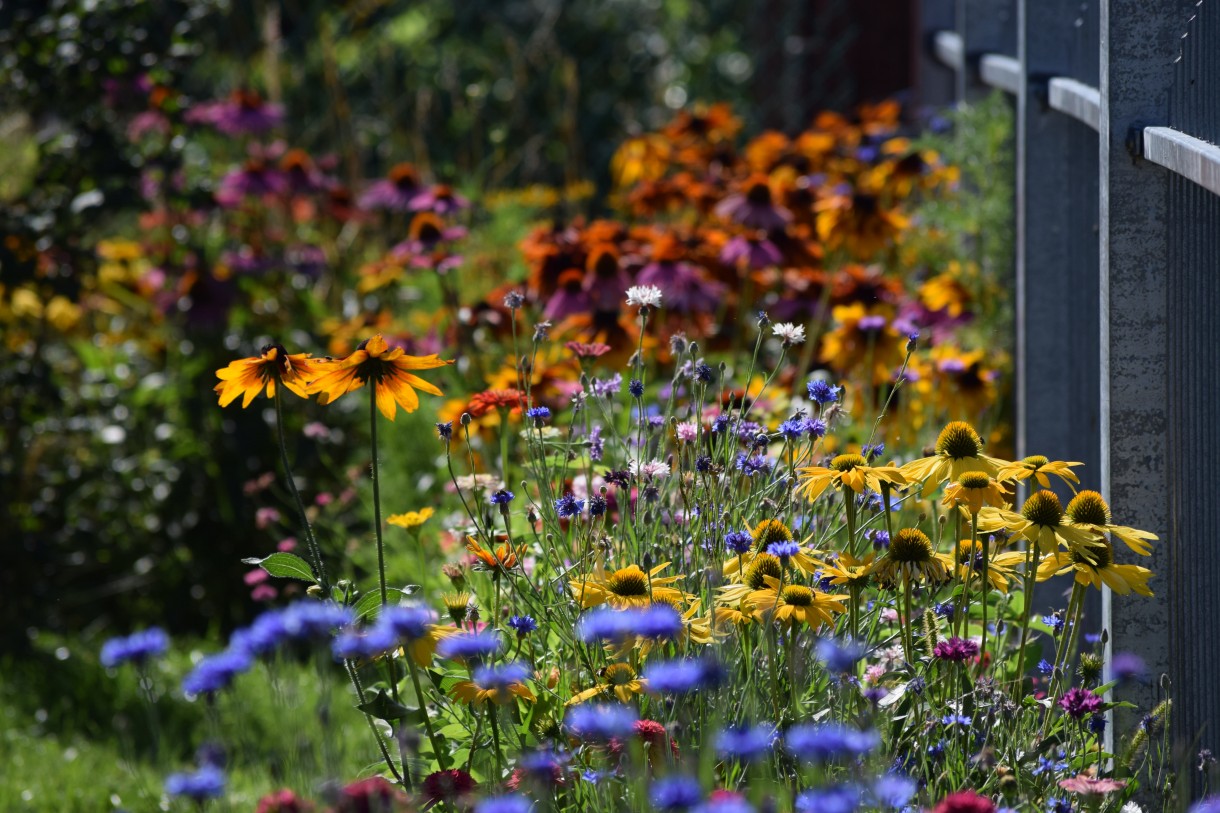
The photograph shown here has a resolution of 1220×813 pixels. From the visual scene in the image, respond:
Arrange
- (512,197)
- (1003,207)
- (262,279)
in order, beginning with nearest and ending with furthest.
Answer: (1003,207) → (262,279) → (512,197)

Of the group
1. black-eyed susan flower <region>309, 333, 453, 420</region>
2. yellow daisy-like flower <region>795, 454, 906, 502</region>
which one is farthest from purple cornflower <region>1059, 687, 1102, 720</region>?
black-eyed susan flower <region>309, 333, 453, 420</region>

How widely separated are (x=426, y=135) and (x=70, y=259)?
15.6 ft

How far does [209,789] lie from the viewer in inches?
49.9

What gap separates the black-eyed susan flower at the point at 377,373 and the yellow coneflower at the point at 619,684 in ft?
1.50

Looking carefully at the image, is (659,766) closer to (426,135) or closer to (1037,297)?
(1037,297)

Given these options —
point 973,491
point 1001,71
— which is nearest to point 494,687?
point 973,491

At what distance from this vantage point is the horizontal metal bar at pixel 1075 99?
2500mm

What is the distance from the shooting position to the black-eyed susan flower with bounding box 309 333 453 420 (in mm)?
1903

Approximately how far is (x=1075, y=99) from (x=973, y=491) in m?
1.17

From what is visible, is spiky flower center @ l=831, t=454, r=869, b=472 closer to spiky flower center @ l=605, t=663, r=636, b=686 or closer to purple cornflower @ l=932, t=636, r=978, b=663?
purple cornflower @ l=932, t=636, r=978, b=663

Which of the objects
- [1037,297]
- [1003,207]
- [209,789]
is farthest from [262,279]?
[209,789]

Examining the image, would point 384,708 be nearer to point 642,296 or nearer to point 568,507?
point 568,507

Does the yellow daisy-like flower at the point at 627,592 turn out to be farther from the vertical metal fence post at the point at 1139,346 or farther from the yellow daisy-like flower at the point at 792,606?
the vertical metal fence post at the point at 1139,346

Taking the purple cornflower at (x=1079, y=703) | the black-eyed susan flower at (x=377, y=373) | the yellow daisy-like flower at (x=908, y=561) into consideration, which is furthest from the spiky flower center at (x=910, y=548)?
the black-eyed susan flower at (x=377, y=373)
